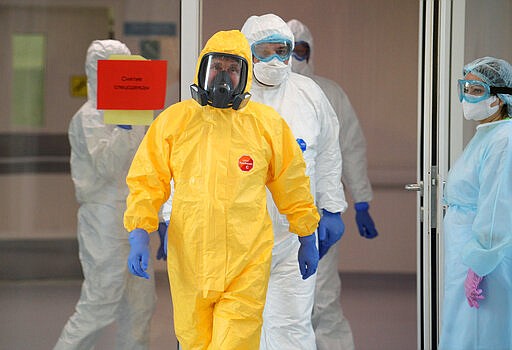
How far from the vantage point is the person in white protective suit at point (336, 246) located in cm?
401

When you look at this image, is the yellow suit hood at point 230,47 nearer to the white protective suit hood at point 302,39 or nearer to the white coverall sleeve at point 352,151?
the white protective suit hood at point 302,39

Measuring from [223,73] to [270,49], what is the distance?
1.67ft

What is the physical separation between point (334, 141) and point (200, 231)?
91cm

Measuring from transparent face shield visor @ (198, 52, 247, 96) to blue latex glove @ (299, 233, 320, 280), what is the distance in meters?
0.57

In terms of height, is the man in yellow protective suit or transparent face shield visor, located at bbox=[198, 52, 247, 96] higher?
transparent face shield visor, located at bbox=[198, 52, 247, 96]

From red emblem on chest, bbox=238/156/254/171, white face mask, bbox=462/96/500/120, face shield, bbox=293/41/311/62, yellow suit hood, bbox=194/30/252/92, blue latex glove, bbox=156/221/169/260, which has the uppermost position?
face shield, bbox=293/41/311/62

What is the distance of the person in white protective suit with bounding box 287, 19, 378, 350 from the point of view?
4.01 m

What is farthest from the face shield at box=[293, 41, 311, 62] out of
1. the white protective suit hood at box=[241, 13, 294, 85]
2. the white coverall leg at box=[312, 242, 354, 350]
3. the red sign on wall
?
the white coverall leg at box=[312, 242, 354, 350]

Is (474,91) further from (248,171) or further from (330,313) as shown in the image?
(330,313)

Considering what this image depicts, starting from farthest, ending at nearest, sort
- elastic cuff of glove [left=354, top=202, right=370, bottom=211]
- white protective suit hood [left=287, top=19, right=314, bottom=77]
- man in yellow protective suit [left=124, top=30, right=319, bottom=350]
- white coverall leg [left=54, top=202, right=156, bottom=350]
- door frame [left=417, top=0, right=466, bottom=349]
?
elastic cuff of glove [left=354, top=202, right=370, bottom=211]
white protective suit hood [left=287, top=19, right=314, bottom=77]
door frame [left=417, top=0, right=466, bottom=349]
white coverall leg [left=54, top=202, right=156, bottom=350]
man in yellow protective suit [left=124, top=30, right=319, bottom=350]

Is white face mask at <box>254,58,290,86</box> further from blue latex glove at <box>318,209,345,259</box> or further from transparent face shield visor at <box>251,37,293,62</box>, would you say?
blue latex glove at <box>318,209,345,259</box>

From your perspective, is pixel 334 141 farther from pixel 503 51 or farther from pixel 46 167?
pixel 46 167

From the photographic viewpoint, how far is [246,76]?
3062mm

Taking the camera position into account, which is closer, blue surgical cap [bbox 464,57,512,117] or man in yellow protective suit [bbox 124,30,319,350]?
man in yellow protective suit [bbox 124,30,319,350]
